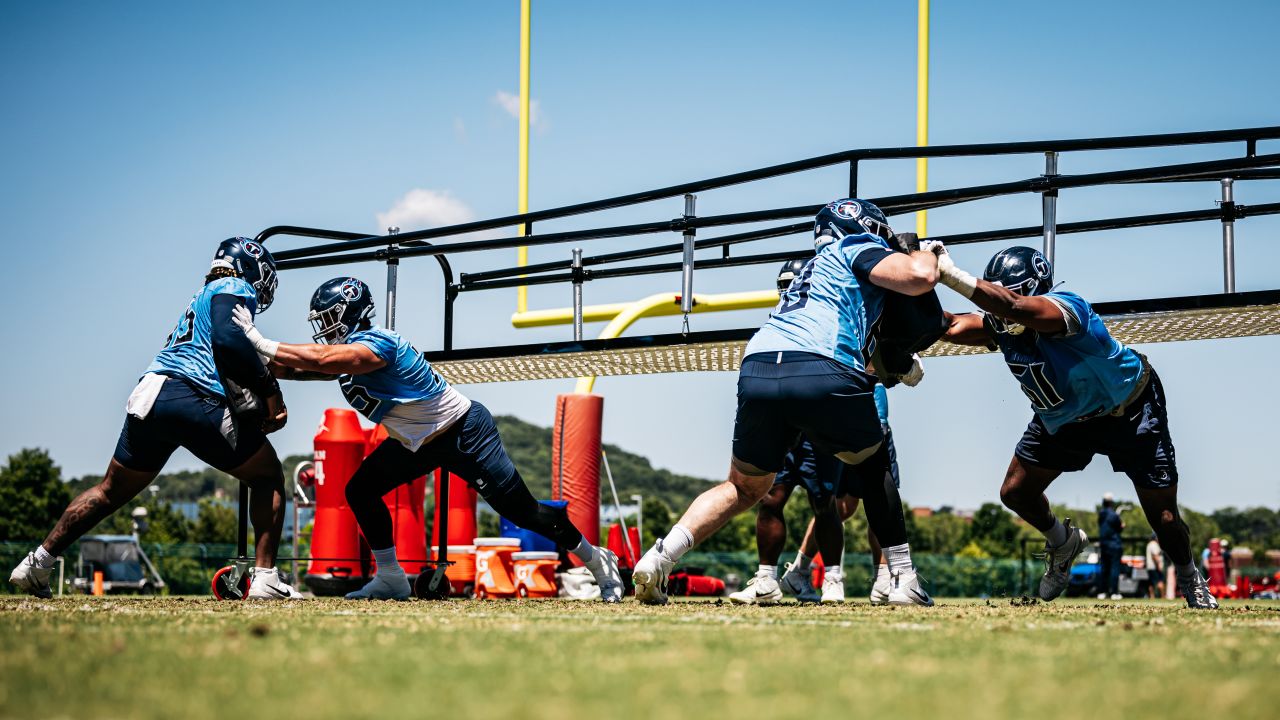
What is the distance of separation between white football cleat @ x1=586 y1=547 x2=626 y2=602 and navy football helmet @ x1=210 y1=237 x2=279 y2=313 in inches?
98.1

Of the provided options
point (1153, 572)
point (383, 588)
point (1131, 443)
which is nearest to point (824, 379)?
point (1131, 443)

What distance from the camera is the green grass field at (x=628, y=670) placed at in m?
2.25

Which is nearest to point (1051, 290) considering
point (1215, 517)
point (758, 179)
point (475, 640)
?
point (758, 179)

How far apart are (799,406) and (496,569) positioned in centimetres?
526

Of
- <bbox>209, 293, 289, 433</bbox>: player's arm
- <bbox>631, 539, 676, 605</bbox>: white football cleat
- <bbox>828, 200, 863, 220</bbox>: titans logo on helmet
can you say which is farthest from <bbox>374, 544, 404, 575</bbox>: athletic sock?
Result: <bbox>828, 200, 863, 220</bbox>: titans logo on helmet

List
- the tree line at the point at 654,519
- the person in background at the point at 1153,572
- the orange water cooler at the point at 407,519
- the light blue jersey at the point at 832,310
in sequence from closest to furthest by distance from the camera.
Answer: the light blue jersey at the point at 832,310 → the orange water cooler at the point at 407,519 → the person in background at the point at 1153,572 → the tree line at the point at 654,519

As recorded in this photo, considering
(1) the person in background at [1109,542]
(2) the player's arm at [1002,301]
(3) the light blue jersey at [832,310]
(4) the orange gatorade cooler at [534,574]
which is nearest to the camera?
(3) the light blue jersey at [832,310]

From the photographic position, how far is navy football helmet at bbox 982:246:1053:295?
6570 mm

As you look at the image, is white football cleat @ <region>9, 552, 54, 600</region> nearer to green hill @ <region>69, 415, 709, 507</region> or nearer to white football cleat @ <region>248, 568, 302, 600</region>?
white football cleat @ <region>248, 568, 302, 600</region>

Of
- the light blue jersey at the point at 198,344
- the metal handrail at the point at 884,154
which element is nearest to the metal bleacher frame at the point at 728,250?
the metal handrail at the point at 884,154

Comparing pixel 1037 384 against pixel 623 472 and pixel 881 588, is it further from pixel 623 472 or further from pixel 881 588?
pixel 623 472

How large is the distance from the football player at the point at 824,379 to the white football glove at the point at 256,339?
2395mm

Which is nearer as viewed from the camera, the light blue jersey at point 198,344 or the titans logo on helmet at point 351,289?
the light blue jersey at point 198,344

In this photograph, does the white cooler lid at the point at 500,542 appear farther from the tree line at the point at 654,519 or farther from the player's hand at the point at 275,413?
the tree line at the point at 654,519
